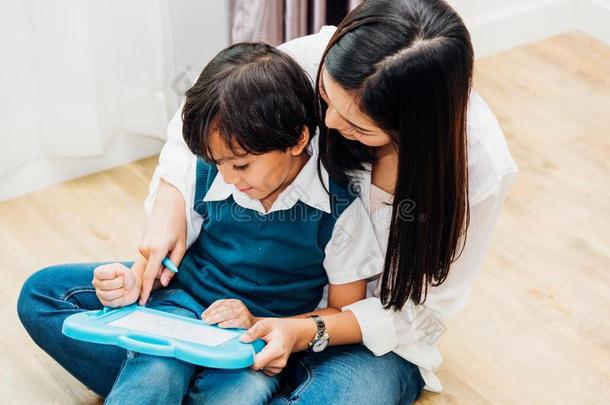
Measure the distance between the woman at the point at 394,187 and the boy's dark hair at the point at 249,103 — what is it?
6 centimetres

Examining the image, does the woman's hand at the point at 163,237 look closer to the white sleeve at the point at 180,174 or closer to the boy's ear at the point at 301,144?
the white sleeve at the point at 180,174

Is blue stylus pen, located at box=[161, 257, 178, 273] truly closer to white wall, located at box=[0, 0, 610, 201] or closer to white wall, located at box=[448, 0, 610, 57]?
white wall, located at box=[0, 0, 610, 201]

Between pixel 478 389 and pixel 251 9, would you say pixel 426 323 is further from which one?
pixel 251 9

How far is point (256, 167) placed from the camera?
1325mm

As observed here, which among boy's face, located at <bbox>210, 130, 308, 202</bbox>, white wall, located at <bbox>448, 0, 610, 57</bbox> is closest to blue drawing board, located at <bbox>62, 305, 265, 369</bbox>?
boy's face, located at <bbox>210, 130, 308, 202</bbox>

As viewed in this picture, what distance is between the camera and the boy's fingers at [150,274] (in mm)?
1431

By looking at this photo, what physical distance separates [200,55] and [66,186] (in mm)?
437

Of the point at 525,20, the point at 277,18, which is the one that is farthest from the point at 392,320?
the point at 525,20

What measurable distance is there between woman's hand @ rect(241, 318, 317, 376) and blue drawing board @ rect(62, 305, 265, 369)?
0.01 m

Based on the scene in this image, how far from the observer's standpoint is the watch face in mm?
1415

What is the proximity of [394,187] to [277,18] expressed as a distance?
32.7 inches

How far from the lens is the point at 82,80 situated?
1963mm

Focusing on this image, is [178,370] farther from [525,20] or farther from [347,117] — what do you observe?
[525,20]

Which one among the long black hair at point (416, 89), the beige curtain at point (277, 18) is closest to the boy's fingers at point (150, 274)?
the long black hair at point (416, 89)
